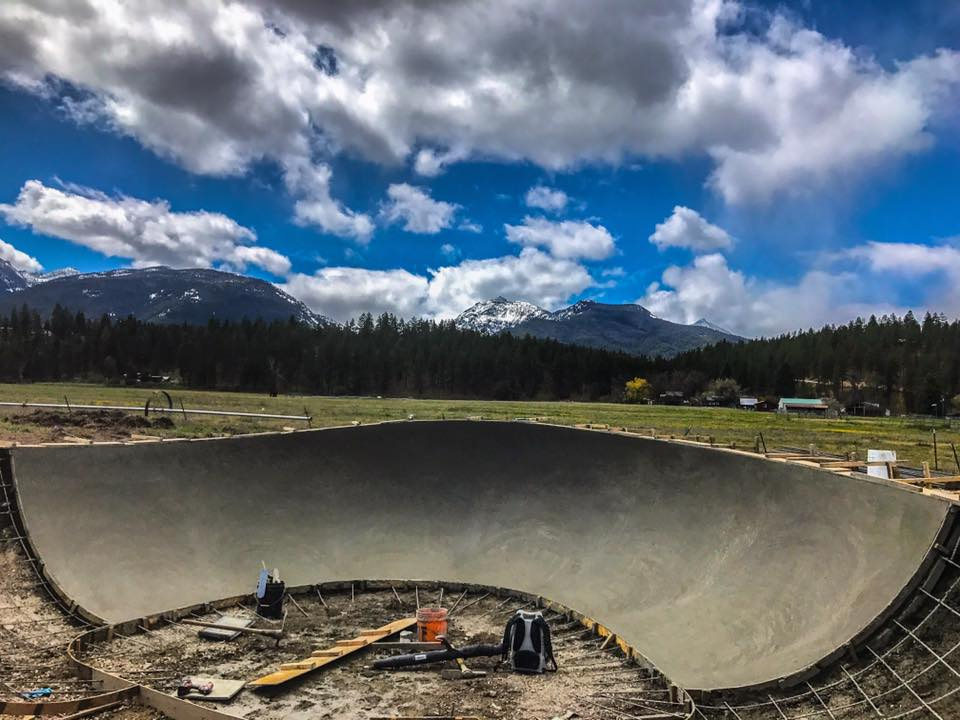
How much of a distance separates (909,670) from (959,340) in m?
92.8

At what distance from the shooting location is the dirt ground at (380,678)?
7.38 metres

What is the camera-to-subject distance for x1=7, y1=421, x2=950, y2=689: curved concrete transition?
7672 mm

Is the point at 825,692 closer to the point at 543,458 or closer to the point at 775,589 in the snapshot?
the point at 775,589

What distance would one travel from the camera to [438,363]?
3511 inches

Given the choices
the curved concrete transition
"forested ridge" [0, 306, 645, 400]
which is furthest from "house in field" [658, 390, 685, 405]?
the curved concrete transition

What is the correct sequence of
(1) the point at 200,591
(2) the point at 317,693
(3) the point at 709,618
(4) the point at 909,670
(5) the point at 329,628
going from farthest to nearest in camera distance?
(1) the point at 200,591
(5) the point at 329,628
(3) the point at 709,618
(2) the point at 317,693
(4) the point at 909,670

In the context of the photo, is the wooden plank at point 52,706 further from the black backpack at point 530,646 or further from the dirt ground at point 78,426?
the dirt ground at point 78,426

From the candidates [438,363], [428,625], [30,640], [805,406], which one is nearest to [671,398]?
[805,406]

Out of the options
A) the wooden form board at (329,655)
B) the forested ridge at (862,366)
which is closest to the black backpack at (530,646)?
the wooden form board at (329,655)

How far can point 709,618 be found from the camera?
894 cm

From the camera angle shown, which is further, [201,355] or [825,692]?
[201,355]

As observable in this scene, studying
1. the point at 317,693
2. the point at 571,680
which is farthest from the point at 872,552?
the point at 317,693

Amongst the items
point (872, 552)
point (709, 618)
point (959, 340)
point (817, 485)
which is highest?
point (959, 340)

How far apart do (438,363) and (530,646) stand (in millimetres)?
81164
